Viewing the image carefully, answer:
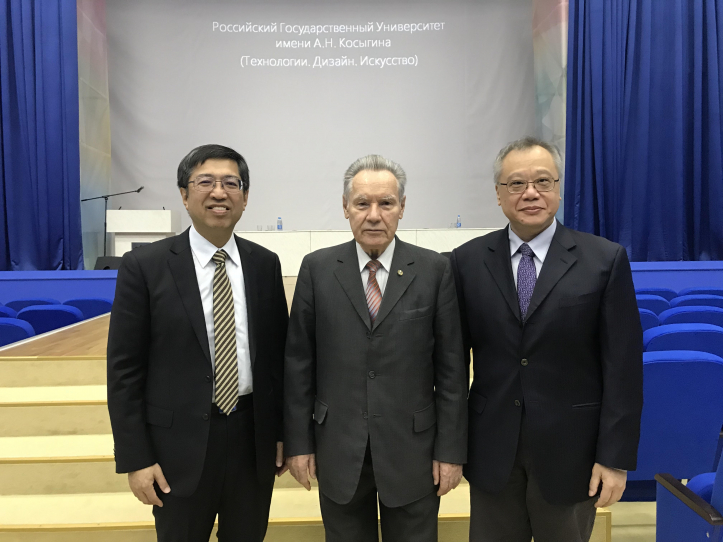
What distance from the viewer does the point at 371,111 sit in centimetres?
929

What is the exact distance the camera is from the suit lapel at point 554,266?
4.45 ft

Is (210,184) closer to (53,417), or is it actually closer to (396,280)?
(396,280)

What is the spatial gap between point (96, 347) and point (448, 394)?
8.96 feet

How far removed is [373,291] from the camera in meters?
1.45

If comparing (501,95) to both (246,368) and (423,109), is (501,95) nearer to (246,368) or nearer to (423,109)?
(423,109)

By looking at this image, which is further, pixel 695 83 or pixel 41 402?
pixel 695 83

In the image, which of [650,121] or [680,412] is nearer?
[680,412]

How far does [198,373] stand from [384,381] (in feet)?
1.68

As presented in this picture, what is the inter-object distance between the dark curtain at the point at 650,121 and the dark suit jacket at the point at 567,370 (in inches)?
290

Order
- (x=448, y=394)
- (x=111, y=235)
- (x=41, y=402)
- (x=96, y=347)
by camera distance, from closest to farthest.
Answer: (x=448, y=394) < (x=41, y=402) < (x=96, y=347) < (x=111, y=235)

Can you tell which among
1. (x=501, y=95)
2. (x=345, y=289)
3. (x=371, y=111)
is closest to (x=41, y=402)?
→ (x=345, y=289)

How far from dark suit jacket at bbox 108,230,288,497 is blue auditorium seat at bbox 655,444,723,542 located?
1.20 metres

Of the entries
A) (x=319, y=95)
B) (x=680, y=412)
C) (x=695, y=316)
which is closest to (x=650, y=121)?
(x=319, y=95)

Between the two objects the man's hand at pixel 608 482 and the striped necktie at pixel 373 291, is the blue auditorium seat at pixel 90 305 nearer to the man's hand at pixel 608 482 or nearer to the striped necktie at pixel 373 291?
the striped necktie at pixel 373 291
